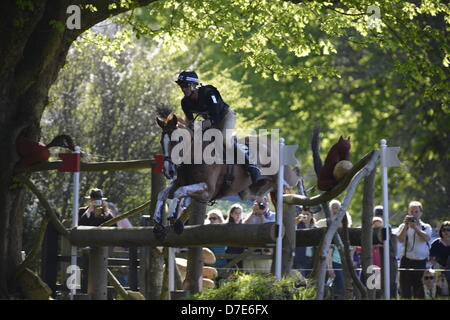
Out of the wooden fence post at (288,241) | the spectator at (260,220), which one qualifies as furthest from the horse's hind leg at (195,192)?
the spectator at (260,220)

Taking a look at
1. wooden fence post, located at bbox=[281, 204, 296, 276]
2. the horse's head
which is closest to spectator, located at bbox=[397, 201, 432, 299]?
wooden fence post, located at bbox=[281, 204, 296, 276]

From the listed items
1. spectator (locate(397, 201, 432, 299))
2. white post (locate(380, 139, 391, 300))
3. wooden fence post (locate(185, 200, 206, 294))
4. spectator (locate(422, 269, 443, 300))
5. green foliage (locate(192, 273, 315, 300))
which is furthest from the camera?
spectator (locate(397, 201, 432, 299))

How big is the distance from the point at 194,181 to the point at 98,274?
1.75 m

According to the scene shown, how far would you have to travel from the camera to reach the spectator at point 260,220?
44.9ft

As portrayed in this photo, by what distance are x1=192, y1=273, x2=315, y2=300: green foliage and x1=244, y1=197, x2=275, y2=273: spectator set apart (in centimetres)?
349

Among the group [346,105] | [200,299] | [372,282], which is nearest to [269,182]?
[372,282]

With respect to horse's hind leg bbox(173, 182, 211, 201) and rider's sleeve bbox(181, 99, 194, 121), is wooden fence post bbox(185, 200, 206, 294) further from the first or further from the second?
rider's sleeve bbox(181, 99, 194, 121)

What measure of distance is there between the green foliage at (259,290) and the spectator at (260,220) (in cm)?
349

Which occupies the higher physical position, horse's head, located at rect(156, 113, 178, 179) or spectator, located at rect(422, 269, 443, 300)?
horse's head, located at rect(156, 113, 178, 179)

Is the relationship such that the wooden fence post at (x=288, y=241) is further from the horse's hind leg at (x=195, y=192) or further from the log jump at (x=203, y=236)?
the horse's hind leg at (x=195, y=192)

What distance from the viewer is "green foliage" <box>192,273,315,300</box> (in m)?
8.99

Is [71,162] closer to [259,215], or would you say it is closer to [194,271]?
[194,271]

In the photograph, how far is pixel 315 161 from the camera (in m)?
11.3
